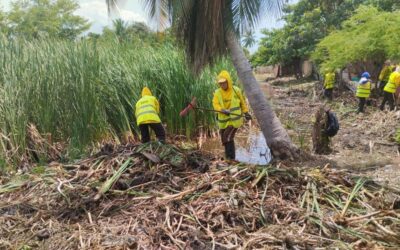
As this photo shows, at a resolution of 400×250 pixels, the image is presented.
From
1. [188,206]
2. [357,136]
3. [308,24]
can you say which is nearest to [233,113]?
[188,206]

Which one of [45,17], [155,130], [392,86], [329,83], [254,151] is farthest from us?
[45,17]

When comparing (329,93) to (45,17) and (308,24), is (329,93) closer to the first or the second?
(308,24)

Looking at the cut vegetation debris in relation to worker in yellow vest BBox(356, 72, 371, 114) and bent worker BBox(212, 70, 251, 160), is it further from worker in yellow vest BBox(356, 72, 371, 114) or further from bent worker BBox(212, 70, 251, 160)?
worker in yellow vest BBox(356, 72, 371, 114)

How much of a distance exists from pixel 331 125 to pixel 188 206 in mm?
4382

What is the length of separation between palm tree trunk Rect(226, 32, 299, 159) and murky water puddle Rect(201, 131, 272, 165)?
0.62m

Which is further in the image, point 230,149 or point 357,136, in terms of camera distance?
point 357,136

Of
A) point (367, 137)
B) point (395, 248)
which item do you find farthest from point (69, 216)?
point (367, 137)

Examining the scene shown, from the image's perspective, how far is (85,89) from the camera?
8.00m

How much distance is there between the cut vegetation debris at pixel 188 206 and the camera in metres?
3.81

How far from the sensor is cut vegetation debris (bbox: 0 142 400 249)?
3.81 meters

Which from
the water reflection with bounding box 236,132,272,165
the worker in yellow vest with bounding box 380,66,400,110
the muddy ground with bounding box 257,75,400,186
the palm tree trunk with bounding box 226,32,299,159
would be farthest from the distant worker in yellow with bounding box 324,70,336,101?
the palm tree trunk with bounding box 226,32,299,159

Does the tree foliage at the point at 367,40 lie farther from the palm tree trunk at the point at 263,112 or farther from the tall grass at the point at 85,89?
the palm tree trunk at the point at 263,112

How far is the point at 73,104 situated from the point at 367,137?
6.29 meters

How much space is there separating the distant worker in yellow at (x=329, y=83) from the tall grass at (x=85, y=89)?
7.86m
